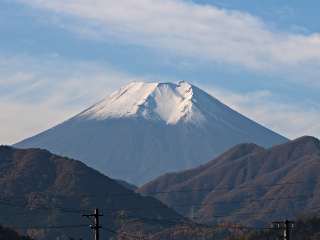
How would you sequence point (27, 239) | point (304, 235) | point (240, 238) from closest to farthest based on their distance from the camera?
point (27, 239) → point (240, 238) → point (304, 235)

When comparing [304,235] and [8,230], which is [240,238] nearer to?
[304,235]

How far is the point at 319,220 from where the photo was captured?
180000 mm

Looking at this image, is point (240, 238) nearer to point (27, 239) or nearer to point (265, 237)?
point (265, 237)

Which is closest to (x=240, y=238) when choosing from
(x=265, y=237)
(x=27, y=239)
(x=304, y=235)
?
(x=265, y=237)

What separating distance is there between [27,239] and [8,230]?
666 centimetres

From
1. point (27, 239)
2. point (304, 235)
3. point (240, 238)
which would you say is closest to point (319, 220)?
point (304, 235)

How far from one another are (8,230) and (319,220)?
78.6 m

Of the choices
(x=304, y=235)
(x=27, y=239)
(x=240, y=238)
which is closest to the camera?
(x=27, y=239)

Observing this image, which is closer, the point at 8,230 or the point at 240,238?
the point at 8,230

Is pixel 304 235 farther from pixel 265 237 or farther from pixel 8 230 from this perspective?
pixel 8 230

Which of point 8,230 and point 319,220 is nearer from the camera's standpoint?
point 8,230

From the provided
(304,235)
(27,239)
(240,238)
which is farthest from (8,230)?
(304,235)

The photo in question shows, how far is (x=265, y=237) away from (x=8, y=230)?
201 ft

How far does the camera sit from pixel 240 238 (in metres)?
163
